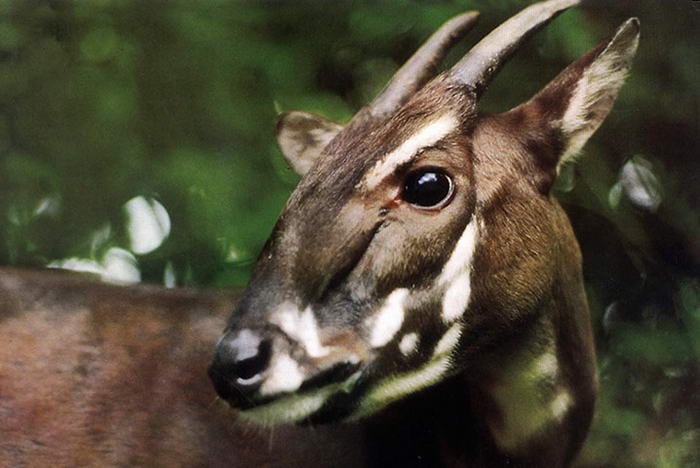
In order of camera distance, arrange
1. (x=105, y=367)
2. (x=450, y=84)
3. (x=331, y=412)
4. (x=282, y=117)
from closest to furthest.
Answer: (x=331, y=412)
(x=450, y=84)
(x=105, y=367)
(x=282, y=117)

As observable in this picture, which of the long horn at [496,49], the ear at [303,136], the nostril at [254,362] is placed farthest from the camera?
the ear at [303,136]

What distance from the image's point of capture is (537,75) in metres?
1.91

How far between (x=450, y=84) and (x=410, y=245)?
0.32 meters

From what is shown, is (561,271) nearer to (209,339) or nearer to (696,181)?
(696,181)

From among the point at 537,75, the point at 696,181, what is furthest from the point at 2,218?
the point at 696,181

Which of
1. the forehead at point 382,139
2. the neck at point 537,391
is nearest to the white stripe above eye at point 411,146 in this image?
the forehead at point 382,139

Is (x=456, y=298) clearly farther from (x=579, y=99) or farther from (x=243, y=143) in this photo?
(x=243, y=143)

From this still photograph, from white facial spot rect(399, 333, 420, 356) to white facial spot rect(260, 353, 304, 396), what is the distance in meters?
0.18

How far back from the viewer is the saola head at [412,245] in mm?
1439

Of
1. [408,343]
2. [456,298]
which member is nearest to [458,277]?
[456,298]

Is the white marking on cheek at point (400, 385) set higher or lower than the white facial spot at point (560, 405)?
higher

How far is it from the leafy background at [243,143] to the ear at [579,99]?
0.79 ft

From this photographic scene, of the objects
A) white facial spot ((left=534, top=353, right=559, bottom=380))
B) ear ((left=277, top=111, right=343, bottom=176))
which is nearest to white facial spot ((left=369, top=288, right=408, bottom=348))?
white facial spot ((left=534, top=353, right=559, bottom=380))

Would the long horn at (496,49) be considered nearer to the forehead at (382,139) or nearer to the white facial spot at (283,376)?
the forehead at (382,139)
